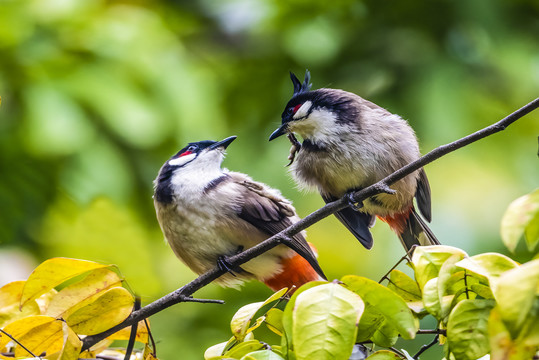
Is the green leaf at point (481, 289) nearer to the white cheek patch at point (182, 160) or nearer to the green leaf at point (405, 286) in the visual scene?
the green leaf at point (405, 286)

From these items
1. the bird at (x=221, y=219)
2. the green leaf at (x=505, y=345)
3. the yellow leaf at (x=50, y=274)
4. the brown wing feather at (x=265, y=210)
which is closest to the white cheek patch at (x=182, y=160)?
the bird at (x=221, y=219)

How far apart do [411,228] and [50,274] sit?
133 cm

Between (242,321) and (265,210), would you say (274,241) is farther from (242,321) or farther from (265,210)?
(265,210)

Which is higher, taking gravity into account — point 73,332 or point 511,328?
point 73,332

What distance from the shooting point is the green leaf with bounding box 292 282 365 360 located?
94cm

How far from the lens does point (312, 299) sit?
3.22 feet

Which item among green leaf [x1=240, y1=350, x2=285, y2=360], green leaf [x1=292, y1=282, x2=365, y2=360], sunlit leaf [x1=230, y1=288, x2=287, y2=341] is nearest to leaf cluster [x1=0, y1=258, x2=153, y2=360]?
sunlit leaf [x1=230, y1=288, x2=287, y2=341]

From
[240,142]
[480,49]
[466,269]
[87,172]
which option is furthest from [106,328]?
[480,49]

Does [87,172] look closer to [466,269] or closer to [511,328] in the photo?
[466,269]

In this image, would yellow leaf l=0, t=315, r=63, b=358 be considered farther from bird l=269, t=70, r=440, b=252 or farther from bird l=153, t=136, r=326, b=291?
bird l=269, t=70, r=440, b=252

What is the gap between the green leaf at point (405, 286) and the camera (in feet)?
3.87

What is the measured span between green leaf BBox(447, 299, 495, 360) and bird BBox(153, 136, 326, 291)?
856mm

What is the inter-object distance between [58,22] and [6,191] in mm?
905

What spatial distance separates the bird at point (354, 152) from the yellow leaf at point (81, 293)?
79cm
